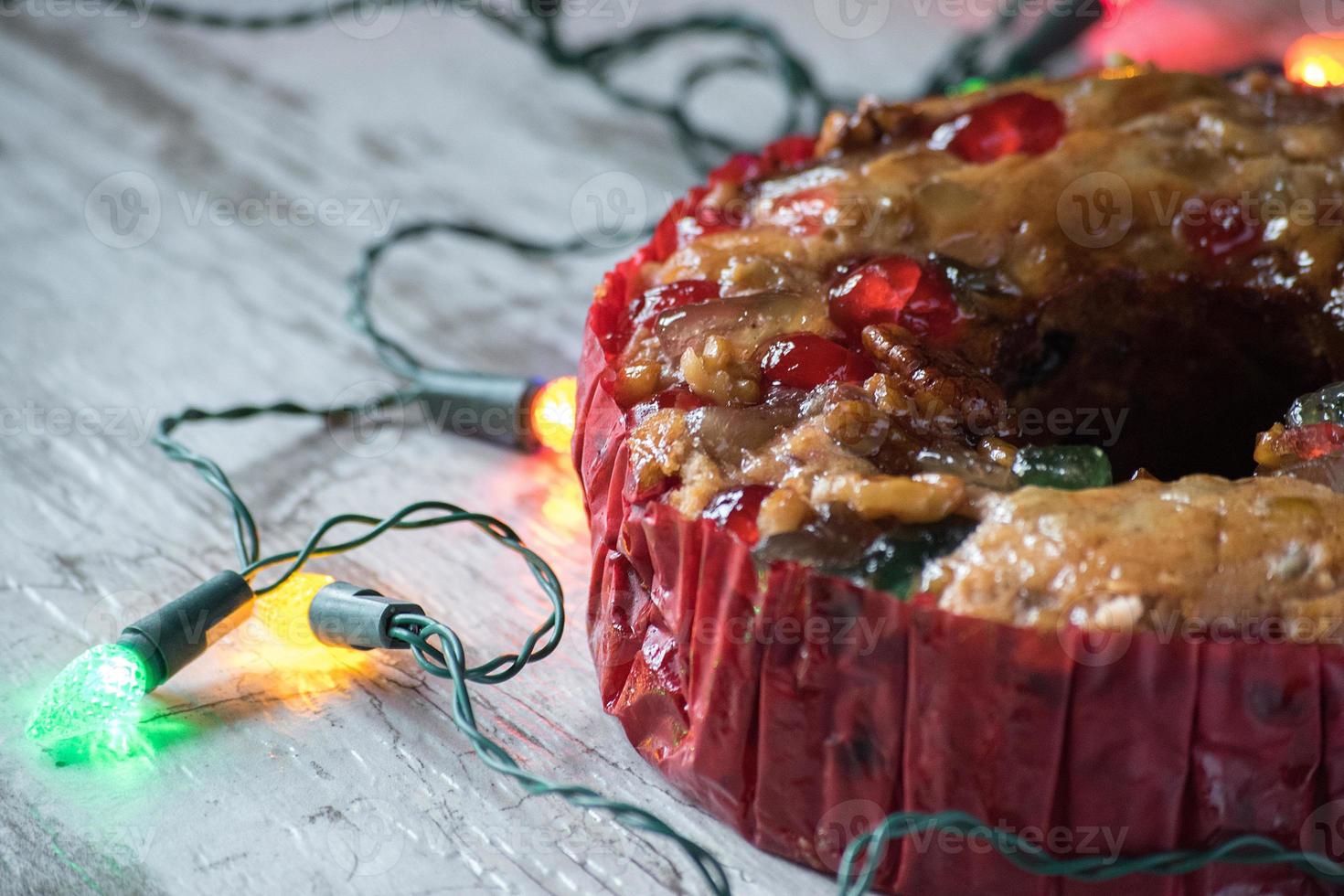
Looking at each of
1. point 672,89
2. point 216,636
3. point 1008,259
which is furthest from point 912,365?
point 672,89

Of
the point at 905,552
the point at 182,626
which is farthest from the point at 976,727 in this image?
the point at 182,626

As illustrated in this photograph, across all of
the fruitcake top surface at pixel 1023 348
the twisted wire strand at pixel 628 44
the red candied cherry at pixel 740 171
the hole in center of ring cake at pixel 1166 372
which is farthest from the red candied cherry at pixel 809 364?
the twisted wire strand at pixel 628 44

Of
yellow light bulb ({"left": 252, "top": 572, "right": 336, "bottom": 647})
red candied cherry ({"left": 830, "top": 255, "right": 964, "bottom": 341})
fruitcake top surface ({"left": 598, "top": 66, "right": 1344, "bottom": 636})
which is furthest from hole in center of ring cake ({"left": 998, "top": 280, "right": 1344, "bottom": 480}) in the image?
yellow light bulb ({"left": 252, "top": 572, "right": 336, "bottom": 647})

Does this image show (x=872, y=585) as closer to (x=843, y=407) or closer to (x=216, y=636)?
(x=843, y=407)

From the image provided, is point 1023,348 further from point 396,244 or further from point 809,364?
point 396,244

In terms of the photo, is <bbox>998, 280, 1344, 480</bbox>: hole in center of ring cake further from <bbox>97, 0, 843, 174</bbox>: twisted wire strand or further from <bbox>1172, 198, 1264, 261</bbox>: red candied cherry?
<bbox>97, 0, 843, 174</bbox>: twisted wire strand

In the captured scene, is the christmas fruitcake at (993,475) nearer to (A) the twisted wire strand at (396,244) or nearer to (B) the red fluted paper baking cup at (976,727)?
(B) the red fluted paper baking cup at (976,727)
